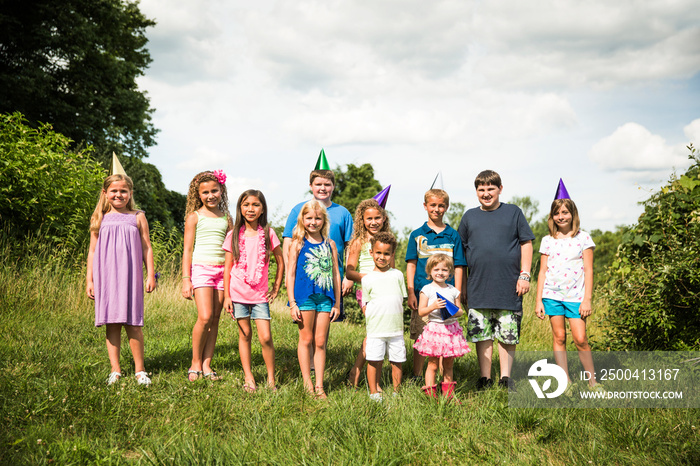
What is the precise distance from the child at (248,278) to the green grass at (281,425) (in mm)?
367

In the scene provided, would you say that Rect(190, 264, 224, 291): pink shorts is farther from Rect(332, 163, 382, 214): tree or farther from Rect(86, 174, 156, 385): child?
Rect(332, 163, 382, 214): tree

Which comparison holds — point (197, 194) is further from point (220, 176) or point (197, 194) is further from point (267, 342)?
point (267, 342)

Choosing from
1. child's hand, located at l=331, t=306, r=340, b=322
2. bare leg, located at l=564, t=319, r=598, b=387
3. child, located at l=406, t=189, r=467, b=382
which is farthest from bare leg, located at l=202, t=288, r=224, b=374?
bare leg, located at l=564, t=319, r=598, b=387

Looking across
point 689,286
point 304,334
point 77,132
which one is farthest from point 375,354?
point 77,132

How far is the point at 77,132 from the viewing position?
1695 cm

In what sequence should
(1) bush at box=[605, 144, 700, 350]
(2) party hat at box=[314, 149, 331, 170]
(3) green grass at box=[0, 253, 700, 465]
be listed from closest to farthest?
1. (3) green grass at box=[0, 253, 700, 465]
2. (1) bush at box=[605, 144, 700, 350]
3. (2) party hat at box=[314, 149, 331, 170]

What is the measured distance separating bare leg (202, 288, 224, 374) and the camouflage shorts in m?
2.44

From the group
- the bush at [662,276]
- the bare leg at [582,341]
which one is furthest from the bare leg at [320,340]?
the bush at [662,276]

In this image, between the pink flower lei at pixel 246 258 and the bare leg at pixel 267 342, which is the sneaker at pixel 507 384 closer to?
the bare leg at pixel 267 342

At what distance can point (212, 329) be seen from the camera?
4.84 metres

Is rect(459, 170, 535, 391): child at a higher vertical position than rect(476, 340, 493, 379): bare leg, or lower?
higher

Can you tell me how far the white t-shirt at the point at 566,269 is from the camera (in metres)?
4.75

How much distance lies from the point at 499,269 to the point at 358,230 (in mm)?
1409

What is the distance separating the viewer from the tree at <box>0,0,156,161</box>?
48.9 feet
